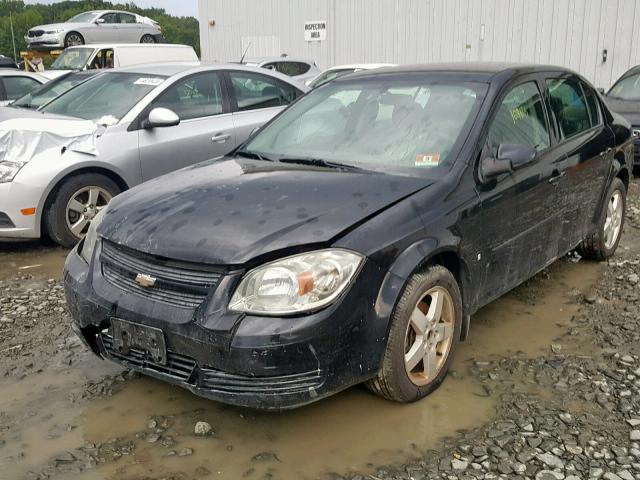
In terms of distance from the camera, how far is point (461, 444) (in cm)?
304

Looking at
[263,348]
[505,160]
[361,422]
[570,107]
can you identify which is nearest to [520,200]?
[505,160]

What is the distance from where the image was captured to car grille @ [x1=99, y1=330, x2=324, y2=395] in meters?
2.80

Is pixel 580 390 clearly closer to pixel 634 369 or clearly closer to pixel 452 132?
pixel 634 369

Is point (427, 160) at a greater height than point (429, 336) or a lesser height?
greater

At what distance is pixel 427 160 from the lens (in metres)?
3.60

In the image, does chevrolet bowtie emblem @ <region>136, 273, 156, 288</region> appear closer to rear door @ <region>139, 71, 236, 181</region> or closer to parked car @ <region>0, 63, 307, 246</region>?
parked car @ <region>0, 63, 307, 246</region>

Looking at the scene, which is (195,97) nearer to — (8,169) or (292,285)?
(8,169)

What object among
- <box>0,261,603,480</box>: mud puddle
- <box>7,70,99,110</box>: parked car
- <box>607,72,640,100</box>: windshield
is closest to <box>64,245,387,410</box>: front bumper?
<box>0,261,603,480</box>: mud puddle

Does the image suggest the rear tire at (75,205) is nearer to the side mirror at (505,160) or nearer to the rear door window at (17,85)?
the side mirror at (505,160)

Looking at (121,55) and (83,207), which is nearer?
(83,207)

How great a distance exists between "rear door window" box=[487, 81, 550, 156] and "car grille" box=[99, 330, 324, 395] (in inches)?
67.9

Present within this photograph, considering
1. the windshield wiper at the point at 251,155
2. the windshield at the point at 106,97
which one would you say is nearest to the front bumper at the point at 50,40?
→ the windshield at the point at 106,97

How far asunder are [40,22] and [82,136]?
40457mm

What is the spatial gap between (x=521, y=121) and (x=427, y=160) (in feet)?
2.82
